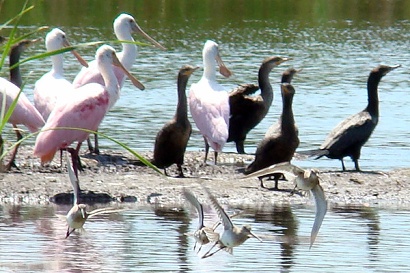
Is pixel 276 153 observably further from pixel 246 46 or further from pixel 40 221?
pixel 246 46

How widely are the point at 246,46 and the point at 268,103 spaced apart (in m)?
14.7

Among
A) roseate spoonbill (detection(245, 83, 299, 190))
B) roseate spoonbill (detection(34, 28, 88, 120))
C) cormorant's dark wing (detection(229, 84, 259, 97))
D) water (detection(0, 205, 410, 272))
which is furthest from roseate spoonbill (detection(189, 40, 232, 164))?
water (detection(0, 205, 410, 272))

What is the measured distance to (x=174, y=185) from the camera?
12.3 metres

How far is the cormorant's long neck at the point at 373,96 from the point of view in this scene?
14289mm

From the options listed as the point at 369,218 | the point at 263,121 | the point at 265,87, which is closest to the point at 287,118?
the point at 369,218

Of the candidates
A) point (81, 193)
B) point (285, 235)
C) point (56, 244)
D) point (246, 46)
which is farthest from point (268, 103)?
point (246, 46)

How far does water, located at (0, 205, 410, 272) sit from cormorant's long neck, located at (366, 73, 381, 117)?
2.96 metres

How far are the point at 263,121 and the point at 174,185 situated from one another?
630cm

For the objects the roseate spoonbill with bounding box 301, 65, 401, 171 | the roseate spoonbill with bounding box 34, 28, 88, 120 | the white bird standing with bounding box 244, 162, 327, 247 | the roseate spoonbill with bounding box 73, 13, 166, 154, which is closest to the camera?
the white bird standing with bounding box 244, 162, 327, 247

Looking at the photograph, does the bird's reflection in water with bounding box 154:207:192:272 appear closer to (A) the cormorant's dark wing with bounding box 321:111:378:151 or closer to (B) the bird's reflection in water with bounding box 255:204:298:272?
(B) the bird's reflection in water with bounding box 255:204:298:272

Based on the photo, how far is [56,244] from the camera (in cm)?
948

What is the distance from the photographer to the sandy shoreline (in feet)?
38.4

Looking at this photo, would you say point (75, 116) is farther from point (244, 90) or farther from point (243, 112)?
point (244, 90)

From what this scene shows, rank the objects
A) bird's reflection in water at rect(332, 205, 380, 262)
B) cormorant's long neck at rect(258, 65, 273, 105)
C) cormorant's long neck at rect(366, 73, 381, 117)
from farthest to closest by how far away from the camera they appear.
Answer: cormorant's long neck at rect(258, 65, 273, 105)
cormorant's long neck at rect(366, 73, 381, 117)
bird's reflection in water at rect(332, 205, 380, 262)
